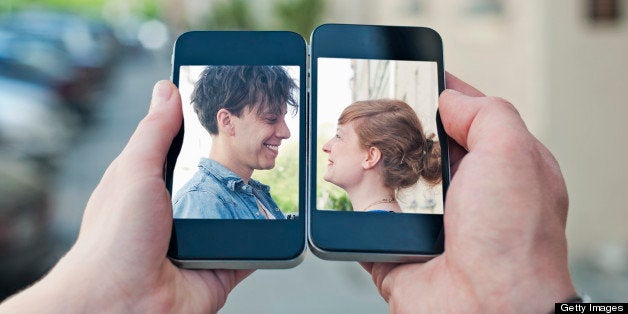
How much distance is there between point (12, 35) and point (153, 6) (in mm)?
6330

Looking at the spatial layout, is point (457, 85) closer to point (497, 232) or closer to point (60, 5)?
point (497, 232)

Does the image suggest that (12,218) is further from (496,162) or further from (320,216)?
(496,162)

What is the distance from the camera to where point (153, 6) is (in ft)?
39.0

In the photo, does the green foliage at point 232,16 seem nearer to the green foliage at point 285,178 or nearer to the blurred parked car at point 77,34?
the blurred parked car at point 77,34

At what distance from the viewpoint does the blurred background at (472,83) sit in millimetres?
3854

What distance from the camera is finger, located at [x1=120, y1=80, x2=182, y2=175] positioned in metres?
1.53

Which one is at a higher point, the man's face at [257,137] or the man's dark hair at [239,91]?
Answer: the man's dark hair at [239,91]

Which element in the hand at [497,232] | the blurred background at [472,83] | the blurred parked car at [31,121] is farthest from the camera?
the blurred parked car at [31,121]

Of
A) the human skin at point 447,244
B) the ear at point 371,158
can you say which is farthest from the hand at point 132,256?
the ear at point 371,158

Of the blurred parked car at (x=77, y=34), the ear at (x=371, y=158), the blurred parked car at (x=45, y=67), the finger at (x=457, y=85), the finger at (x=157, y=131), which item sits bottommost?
the ear at (x=371, y=158)

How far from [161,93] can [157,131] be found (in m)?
0.12

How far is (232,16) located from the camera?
10602mm

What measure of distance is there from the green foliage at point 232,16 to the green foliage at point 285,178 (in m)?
8.95

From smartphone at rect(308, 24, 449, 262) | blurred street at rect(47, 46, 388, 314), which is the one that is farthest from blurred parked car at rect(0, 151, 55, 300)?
smartphone at rect(308, 24, 449, 262)
